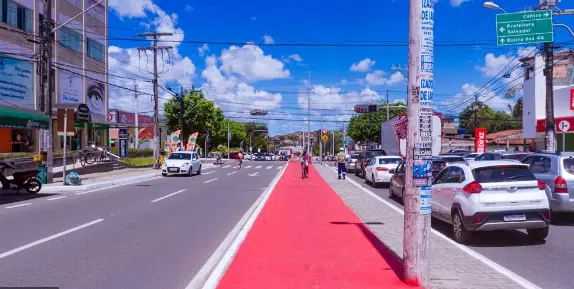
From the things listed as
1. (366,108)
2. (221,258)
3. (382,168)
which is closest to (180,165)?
(382,168)

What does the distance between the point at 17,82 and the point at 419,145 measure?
31902 millimetres

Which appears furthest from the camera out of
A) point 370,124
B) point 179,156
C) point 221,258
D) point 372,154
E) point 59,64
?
point 370,124

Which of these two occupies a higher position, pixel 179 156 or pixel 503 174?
pixel 503 174

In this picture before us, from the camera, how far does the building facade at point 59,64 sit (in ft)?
99.4

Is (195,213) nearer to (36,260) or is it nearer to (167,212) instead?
(167,212)

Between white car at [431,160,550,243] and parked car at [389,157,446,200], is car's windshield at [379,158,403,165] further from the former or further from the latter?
white car at [431,160,550,243]

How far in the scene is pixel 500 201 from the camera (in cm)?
869

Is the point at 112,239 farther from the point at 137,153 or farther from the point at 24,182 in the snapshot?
the point at 137,153

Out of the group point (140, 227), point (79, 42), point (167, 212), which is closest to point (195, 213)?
point (167, 212)

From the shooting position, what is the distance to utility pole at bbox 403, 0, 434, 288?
6.06 metres

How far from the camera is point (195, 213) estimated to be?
13.2 metres

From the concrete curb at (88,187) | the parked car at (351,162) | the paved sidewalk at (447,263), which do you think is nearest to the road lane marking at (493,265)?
the paved sidewalk at (447,263)

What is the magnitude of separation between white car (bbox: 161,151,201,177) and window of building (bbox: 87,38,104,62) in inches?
658

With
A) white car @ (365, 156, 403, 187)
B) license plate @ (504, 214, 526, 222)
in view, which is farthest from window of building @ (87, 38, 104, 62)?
license plate @ (504, 214, 526, 222)
